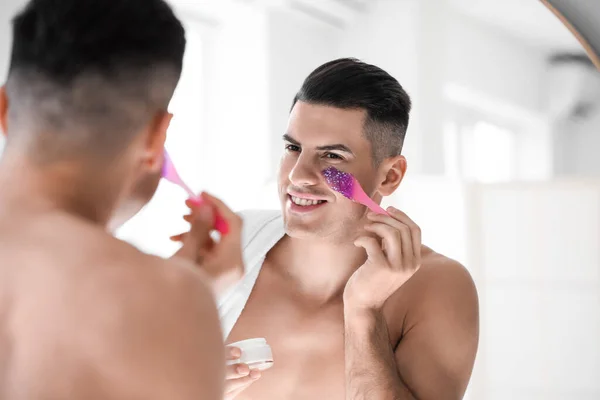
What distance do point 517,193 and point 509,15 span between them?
730 mm

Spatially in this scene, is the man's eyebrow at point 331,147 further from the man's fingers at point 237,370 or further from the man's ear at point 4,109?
the man's ear at point 4,109

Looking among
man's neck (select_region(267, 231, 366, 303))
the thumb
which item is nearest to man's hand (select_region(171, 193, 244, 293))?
the thumb

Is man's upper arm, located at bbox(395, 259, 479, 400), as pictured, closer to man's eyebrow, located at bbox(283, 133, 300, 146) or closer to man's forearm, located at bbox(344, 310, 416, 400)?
man's forearm, located at bbox(344, 310, 416, 400)

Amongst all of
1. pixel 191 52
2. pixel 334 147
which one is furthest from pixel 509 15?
pixel 334 147

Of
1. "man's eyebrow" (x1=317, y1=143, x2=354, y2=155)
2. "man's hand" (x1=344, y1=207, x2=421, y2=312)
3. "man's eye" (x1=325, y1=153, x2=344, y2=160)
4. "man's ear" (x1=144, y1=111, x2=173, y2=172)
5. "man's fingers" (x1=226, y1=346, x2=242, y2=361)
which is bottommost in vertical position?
"man's fingers" (x1=226, y1=346, x2=242, y2=361)

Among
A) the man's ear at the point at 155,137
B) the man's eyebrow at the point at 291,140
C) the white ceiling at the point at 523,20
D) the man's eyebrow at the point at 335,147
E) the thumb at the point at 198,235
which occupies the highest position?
the white ceiling at the point at 523,20

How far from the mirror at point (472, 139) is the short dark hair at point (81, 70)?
5.98ft

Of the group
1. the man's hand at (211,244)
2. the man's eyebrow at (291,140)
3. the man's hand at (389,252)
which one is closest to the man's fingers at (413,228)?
the man's hand at (389,252)

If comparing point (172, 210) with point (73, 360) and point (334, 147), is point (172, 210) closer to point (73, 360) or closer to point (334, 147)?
point (334, 147)

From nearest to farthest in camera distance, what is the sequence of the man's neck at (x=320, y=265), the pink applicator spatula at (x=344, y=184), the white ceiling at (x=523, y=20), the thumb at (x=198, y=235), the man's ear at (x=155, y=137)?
the man's ear at (x=155, y=137)
the thumb at (x=198, y=235)
the pink applicator spatula at (x=344, y=184)
the man's neck at (x=320, y=265)
the white ceiling at (x=523, y=20)

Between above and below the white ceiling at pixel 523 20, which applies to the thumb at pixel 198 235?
below

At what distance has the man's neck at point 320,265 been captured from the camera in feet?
4.47

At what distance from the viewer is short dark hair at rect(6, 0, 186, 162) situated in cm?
58

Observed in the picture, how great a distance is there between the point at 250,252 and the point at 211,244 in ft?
1.76
